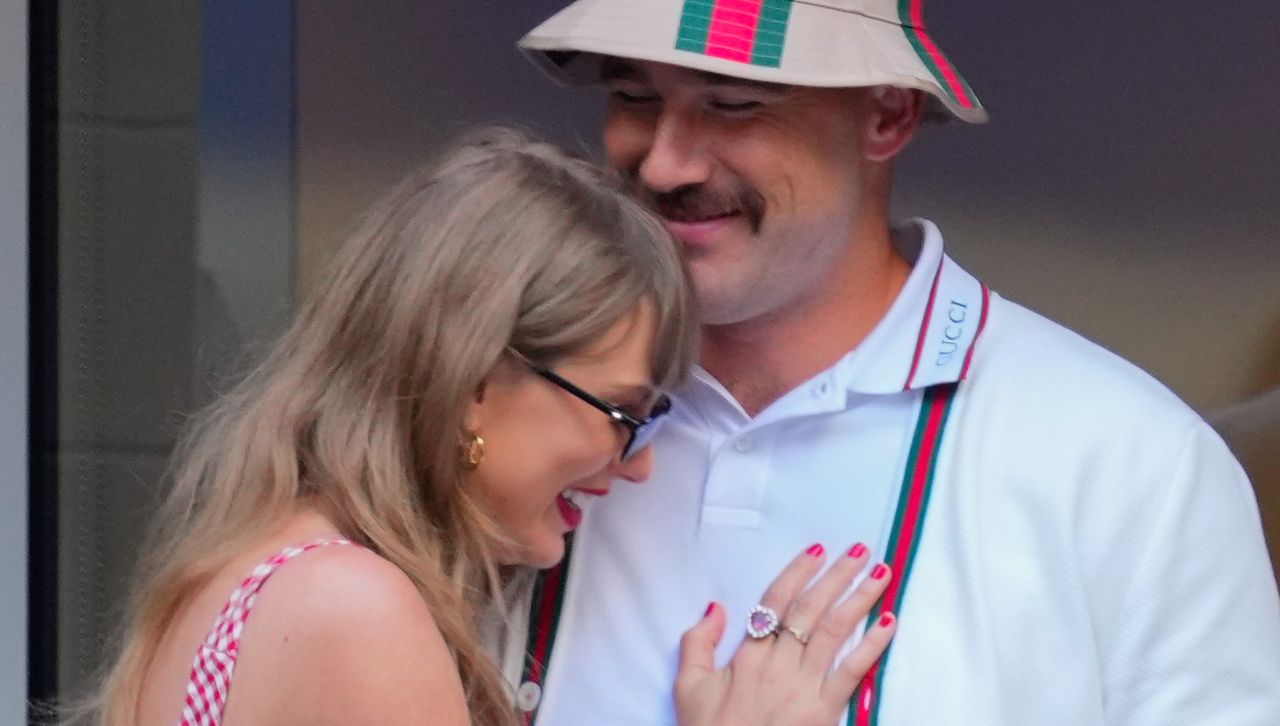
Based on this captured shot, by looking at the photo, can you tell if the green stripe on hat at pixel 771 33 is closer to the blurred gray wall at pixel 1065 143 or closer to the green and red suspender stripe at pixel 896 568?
the green and red suspender stripe at pixel 896 568

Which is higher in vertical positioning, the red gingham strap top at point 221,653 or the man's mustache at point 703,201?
the man's mustache at point 703,201

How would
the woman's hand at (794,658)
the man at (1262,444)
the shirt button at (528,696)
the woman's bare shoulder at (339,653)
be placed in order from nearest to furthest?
1. the woman's bare shoulder at (339,653)
2. the woman's hand at (794,658)
3. the shirt button at (528,696)
4. the man at (1262,444)

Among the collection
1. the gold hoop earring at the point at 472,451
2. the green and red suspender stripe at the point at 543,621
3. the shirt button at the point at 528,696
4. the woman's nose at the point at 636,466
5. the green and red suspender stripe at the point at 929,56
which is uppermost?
the green and red suspender stripe at the point at 929,56

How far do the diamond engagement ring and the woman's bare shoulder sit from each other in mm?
408

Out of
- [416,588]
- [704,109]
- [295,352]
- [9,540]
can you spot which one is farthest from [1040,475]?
[9,540]

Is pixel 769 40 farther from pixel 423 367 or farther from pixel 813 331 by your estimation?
pixel 423 367

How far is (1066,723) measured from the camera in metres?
1.44

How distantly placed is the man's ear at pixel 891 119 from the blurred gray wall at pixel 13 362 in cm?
131

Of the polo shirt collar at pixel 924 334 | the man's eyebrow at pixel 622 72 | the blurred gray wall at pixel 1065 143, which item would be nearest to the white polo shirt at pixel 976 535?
the polo shirt collar at pixel 924 334

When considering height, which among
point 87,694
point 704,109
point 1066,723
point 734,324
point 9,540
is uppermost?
point 704,109

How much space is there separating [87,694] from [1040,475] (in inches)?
62.5

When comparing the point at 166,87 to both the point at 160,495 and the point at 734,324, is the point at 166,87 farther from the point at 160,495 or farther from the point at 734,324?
the point at 734,324

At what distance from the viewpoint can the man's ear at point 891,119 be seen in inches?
66.9

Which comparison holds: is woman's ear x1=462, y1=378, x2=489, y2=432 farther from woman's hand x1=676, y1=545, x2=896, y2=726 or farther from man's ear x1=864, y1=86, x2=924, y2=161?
man's ear x1=864, y1=86, x2=924, y2=161
